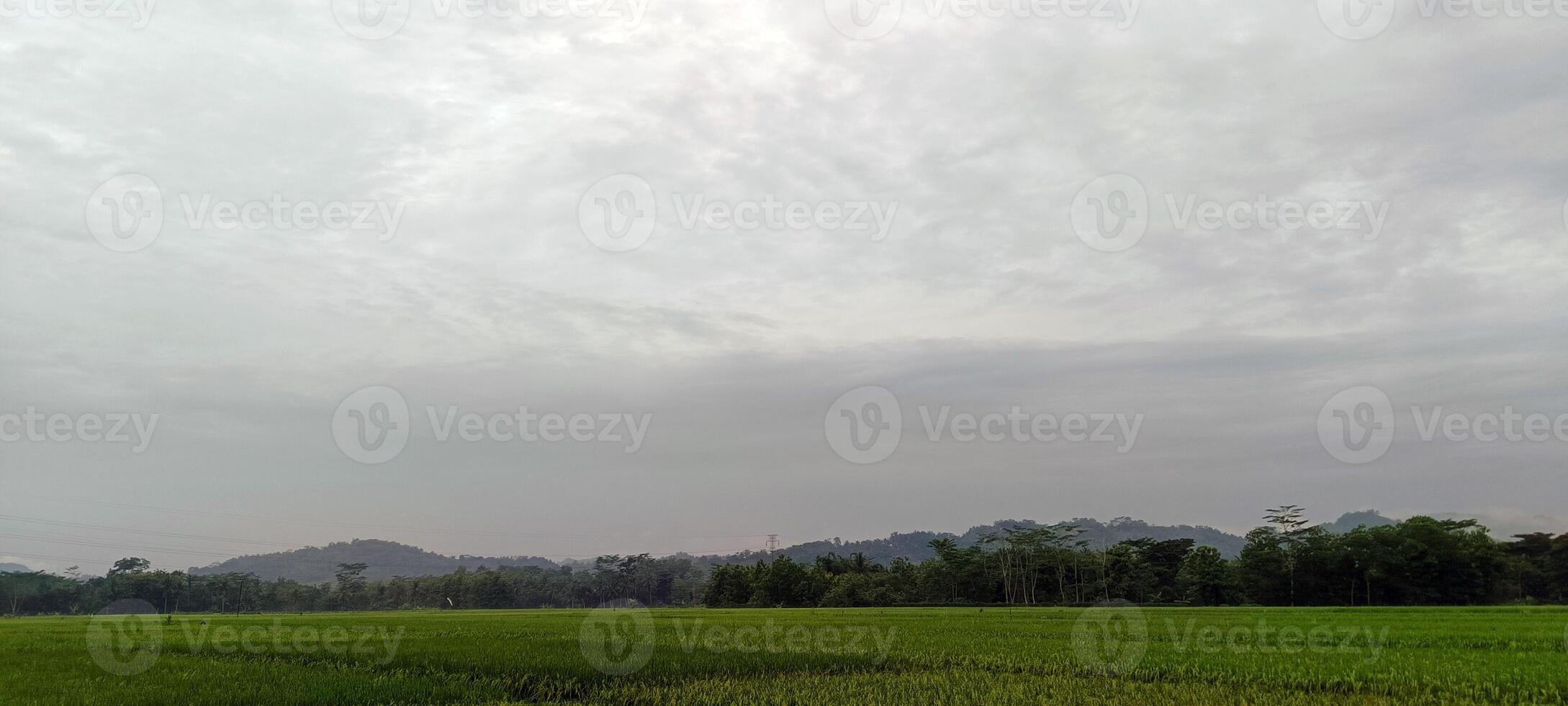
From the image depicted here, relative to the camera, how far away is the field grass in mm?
11578

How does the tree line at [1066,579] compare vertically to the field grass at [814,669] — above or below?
below

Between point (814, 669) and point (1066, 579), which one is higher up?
point (814, 669)

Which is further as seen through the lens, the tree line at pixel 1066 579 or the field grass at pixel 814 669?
the tree line at pixel 1066 579

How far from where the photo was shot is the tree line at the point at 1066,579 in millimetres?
60156

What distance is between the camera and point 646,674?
557 inches

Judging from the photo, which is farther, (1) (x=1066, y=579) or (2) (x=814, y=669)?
(1) (x=1066, y=579)

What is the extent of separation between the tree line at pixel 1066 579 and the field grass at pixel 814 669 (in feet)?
141

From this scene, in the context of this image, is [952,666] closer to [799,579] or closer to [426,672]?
[426,672]

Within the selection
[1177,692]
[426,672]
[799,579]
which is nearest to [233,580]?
[799,579]

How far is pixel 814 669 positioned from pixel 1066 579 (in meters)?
73.5

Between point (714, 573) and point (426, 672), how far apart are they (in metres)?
88.9

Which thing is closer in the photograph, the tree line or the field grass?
the field grass

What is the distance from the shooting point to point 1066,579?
81.8 meters

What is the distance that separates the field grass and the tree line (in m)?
42.9
